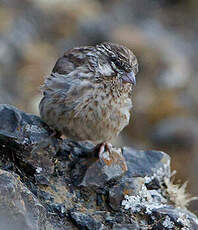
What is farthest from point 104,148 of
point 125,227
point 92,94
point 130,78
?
point 125,227

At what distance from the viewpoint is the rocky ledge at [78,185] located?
501 cm

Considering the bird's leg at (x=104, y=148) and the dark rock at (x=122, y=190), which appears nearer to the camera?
the dark rock at (x=122, y=190)

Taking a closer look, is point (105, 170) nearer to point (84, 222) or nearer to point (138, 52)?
point (84, 222)

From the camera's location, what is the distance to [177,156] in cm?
1232

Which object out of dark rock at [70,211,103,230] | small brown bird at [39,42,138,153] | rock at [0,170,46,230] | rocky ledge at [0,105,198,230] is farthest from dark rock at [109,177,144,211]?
rock at [0,170,46,230]

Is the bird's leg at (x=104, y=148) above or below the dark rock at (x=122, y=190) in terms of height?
above

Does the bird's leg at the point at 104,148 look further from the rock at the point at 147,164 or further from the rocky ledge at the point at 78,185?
the rock at the point at 147,164

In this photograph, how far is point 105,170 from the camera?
5922 mm

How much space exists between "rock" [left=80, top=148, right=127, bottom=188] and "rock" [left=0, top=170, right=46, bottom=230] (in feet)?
3.95

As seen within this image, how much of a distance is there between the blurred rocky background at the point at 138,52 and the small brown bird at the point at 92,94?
16.2 ft

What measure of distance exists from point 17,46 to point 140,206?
8806mm

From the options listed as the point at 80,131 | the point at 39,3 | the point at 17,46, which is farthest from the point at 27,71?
the point at 80,131

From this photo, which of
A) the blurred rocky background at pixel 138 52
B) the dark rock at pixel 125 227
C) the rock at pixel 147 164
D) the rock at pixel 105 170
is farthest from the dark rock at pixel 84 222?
the blurred rocky background at pixel 138 52

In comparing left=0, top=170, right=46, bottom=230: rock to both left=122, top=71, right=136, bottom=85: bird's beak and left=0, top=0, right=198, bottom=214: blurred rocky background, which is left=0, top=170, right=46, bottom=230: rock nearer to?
left=122, top=71, right=136, bottom=85: bird's beak
